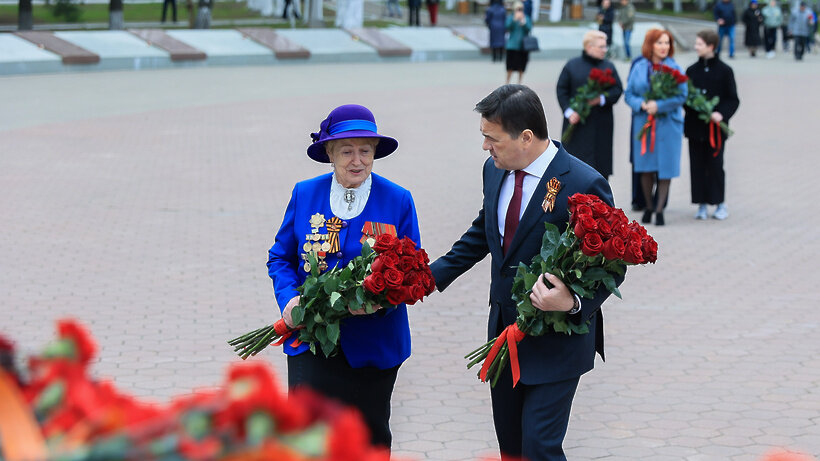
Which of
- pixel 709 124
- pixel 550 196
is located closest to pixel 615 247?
pixel 550 196

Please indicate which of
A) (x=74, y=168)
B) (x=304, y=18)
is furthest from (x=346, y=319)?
(x=304, y=18)

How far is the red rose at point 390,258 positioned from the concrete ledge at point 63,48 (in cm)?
2266

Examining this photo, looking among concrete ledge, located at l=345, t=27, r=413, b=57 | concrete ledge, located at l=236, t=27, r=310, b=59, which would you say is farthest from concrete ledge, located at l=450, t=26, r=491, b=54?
concrete ledge, located at l=236, t=27, r=310, b=59

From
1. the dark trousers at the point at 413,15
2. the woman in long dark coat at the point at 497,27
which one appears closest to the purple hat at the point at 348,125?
the woman in long dark coat at the point at 497,27

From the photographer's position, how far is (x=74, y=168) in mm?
13555

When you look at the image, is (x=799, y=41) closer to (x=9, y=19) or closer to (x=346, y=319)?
(x=9, y=19)

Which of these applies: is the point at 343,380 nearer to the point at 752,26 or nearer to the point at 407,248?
the point at 407,248

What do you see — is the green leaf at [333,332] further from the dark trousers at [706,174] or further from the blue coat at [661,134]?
the dark trousers at [706,174]

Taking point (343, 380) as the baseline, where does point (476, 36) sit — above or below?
above

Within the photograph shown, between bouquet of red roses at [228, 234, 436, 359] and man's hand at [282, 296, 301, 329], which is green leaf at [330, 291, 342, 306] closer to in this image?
bouquet of red roses at [228, 234, 436, 359]

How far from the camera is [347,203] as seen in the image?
169 inches

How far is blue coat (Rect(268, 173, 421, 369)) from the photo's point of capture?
4.18 metres

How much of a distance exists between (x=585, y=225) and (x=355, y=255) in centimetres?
94

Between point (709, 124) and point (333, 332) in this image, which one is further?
point (709, 124)
